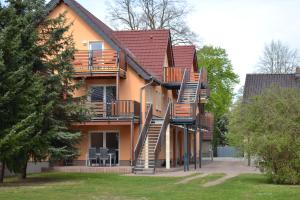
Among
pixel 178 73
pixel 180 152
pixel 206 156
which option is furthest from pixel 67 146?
pixel 206 156

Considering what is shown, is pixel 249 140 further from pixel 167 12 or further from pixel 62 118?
pixel 167 12

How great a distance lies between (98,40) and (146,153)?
8.07 m

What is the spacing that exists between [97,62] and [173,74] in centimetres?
679

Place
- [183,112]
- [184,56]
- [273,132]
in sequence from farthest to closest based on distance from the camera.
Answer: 1. [184,56]
2. [183,112]
3. [273,132]

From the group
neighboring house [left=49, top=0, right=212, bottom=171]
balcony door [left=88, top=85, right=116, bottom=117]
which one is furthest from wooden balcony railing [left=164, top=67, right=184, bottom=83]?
balcony door [left=88, top=85, right=116, bottom=117]

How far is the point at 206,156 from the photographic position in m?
68.2

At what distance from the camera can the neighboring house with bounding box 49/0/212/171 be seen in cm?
3111

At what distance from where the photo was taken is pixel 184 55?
4481 cm

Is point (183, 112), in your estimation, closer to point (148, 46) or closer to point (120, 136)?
point (120, 136)

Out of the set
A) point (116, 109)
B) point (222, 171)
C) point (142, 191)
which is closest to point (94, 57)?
point (116, 109)

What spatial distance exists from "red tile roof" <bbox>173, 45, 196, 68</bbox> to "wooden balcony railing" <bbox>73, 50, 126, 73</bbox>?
12.6 meters

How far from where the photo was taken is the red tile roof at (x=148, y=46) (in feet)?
120

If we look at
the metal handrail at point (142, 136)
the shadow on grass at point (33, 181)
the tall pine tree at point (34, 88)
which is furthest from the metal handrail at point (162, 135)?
the tall pine tree at point (34, 88)

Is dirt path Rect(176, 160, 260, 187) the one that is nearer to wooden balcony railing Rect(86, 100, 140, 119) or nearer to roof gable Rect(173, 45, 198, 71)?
wooden balcony railing Rect(86, 100, 140, 119)
